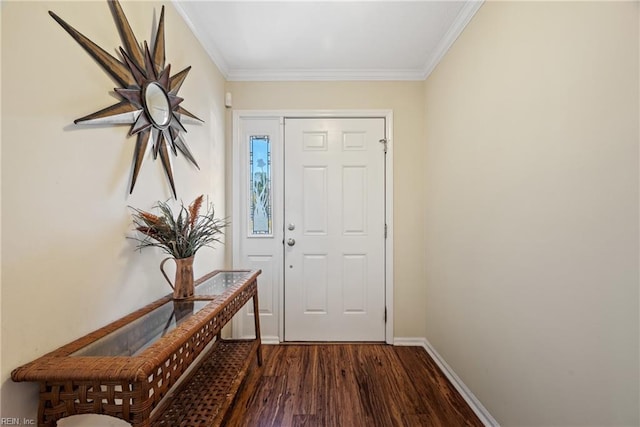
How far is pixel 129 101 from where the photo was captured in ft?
3.70

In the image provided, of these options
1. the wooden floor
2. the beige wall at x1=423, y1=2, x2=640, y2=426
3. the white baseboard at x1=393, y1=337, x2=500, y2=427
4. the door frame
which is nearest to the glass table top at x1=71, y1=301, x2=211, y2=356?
the wooden floor

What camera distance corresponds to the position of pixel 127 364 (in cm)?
75

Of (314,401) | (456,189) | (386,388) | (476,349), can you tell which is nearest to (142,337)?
(314,401)

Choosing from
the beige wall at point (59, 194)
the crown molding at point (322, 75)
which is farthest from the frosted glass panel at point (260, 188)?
the beige wall at point (59, 194)

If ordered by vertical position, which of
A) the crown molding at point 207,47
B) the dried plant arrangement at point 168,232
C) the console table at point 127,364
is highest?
the crown molding at point 207,47

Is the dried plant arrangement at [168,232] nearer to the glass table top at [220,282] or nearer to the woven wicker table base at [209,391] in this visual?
the glass table top at [220,282]

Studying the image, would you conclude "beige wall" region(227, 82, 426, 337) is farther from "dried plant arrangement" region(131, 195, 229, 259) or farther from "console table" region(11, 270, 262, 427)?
"console table" region(11, 270, 262, 427)

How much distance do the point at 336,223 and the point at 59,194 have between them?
1894 millimetres

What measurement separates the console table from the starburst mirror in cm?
60

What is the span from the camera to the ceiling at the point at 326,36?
164cm

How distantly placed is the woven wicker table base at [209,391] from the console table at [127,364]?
8 centimetres

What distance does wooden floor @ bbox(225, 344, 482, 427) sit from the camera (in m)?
1.54

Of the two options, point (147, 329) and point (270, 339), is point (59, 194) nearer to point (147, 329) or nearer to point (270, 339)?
point (147, 329)

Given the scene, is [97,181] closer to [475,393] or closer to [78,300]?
[78,300]
